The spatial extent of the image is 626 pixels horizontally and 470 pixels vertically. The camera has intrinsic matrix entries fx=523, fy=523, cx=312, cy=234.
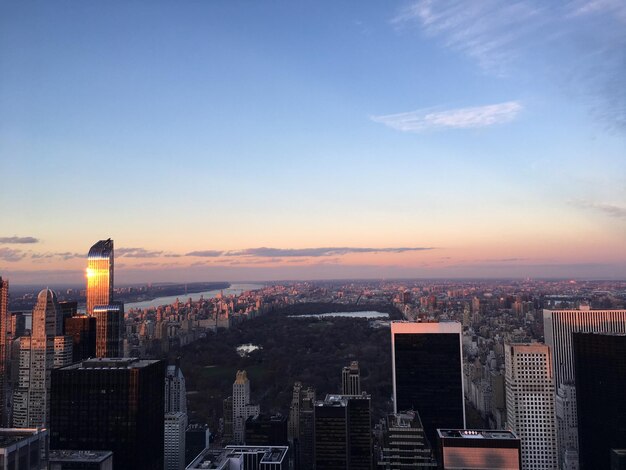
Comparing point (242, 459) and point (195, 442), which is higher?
point (242, 459)

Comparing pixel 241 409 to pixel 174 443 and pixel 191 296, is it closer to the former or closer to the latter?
pixel 174 443

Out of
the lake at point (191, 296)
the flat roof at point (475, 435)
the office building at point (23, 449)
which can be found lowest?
the flat roof at point (475, 435)

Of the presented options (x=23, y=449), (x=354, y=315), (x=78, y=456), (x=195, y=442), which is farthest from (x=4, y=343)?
(x=354, y=315)

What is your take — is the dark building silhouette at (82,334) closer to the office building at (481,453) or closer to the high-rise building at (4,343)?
the high-rise building at (4,343)

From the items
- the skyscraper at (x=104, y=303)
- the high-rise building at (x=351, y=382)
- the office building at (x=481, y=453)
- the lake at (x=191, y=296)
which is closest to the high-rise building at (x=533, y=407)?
the office building at (x=481, y=453)

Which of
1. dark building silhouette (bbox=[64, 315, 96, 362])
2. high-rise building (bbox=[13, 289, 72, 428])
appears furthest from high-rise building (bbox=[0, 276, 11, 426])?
dark building silhouette (bbox=[64, 315, 96, 362])

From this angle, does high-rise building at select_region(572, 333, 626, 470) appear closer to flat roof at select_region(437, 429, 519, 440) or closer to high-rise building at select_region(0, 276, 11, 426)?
flat roof at select_region(437, 429, 519, 440)
